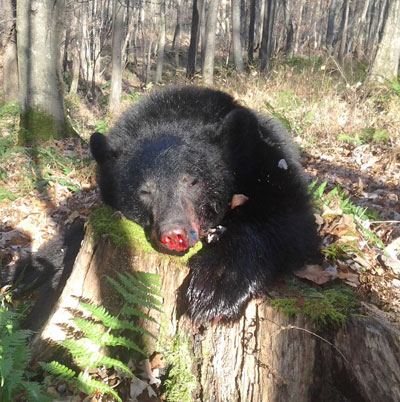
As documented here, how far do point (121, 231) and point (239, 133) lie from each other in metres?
1.44

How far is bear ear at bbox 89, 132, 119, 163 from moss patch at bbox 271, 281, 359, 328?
2.47m

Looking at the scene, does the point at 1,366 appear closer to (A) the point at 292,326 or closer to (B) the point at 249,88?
(A) the point at 292,326

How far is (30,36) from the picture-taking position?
25.6ft

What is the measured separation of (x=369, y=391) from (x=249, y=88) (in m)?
9.95

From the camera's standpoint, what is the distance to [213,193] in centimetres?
342

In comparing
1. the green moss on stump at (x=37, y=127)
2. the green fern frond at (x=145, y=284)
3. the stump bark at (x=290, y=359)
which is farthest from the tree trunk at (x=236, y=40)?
the stump bark at (x=290, y=359)

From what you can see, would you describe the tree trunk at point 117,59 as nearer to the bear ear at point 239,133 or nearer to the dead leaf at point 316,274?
the bear ear at point 239,133

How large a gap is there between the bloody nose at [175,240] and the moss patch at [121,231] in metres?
0.13

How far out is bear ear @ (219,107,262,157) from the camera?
11.5 ft

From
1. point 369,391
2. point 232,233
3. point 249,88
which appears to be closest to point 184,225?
point 232,233

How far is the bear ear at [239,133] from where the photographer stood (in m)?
3.52

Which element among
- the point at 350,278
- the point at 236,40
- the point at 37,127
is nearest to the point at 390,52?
the point at 236,40

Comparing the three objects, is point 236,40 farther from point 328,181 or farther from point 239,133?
point 239,133

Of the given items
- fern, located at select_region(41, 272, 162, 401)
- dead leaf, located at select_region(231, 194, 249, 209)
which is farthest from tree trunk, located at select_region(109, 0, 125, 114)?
fern, located at select_region(41, 272, 162, 401)
